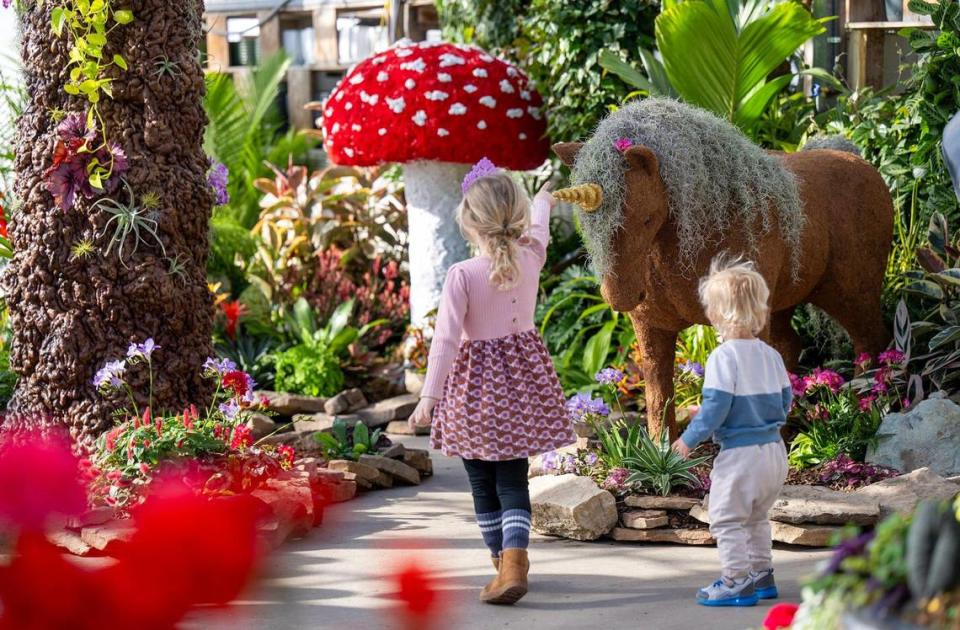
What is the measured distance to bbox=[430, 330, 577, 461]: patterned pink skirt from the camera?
3.87 m

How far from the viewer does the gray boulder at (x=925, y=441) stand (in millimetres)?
4746

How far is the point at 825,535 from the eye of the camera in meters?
4.25

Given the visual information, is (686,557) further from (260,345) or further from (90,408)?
(260,345)

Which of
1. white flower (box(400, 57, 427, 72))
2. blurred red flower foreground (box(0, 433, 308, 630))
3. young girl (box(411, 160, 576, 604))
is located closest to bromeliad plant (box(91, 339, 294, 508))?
young girl (box(411, 160, 576, 604))

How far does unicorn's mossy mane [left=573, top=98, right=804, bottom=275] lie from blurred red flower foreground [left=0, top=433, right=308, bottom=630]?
Result: 3022mm

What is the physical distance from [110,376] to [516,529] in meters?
1.88

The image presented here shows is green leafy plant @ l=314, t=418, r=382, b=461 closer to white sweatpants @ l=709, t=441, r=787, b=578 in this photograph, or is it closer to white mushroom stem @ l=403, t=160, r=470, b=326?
white mushroom stem @ l=403, t=160, r=470, b=326

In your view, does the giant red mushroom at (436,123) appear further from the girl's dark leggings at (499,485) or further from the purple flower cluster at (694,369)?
the girl's dark leggings at (499,485)

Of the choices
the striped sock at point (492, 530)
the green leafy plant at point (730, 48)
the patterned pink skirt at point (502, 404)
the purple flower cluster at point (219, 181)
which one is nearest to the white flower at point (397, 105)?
the green leafy plant at point (730, 48)

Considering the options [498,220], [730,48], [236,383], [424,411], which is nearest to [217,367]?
[236,383]

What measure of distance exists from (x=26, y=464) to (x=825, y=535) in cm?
344

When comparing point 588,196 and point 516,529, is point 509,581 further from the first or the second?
point 588,196

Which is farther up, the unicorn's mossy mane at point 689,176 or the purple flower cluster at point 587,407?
the unicorn's mossy mane at point 689,176

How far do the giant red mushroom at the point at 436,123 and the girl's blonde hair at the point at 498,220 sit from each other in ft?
10.5
